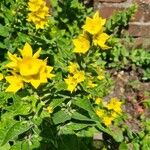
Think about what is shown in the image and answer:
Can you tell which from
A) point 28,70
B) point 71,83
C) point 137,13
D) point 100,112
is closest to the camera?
point 28,70

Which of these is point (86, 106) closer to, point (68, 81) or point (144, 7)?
point (68, 81)

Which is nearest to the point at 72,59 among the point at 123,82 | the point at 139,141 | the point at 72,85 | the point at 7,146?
the point at 72,85

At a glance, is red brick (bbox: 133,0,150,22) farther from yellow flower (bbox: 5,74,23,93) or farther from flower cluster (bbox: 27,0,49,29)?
yellow flower (bbox: 5,74,23,93)

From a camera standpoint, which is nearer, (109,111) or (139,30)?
(109,111)

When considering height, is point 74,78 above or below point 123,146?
above

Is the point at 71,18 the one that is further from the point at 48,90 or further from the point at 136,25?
the point at 48,90

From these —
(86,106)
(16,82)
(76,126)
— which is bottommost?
(76,126)

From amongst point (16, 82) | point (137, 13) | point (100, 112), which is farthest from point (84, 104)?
point (137, 13)
